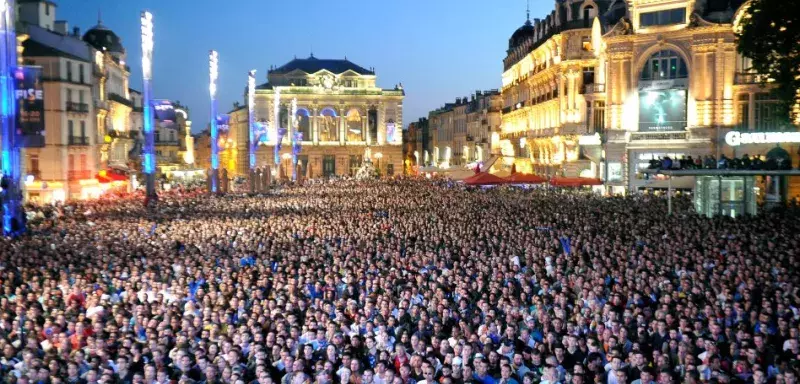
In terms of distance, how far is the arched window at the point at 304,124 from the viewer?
108 m

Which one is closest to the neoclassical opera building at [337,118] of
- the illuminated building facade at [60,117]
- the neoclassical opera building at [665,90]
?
the illuminated building facade at [60,117]

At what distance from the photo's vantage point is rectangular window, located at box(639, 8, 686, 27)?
Result: 4538cm

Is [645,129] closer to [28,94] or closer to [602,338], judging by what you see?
[28,94]

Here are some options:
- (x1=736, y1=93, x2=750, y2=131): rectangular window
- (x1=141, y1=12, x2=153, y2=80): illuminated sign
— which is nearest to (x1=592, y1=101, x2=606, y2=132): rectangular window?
(x1=736, y1=93, x2=750, y2=131): rectangular window

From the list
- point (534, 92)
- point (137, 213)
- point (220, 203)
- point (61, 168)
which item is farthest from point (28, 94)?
point (534, 92)

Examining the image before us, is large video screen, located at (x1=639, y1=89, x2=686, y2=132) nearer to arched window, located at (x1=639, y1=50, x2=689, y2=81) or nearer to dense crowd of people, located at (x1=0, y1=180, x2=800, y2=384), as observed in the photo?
arched window, located at (x1=639, y1=50, x2=689, y2=81)

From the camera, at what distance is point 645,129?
154 feet

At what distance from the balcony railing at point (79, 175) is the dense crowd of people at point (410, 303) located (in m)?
27.7

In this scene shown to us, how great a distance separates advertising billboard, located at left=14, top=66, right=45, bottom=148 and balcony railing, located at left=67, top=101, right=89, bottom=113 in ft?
70.6

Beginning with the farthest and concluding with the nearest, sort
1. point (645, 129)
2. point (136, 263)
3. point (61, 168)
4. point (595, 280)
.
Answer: point (61, 168)
point (645, 129)
point (136, 263)
point (595, 280)

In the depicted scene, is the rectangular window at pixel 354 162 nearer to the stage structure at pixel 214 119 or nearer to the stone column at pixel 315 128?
the stone column at pixel 315 128

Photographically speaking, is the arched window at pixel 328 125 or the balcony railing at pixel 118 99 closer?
the balcony railing at pixel 118 99

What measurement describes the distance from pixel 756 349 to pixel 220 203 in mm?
32392

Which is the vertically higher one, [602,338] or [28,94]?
[28,94]
